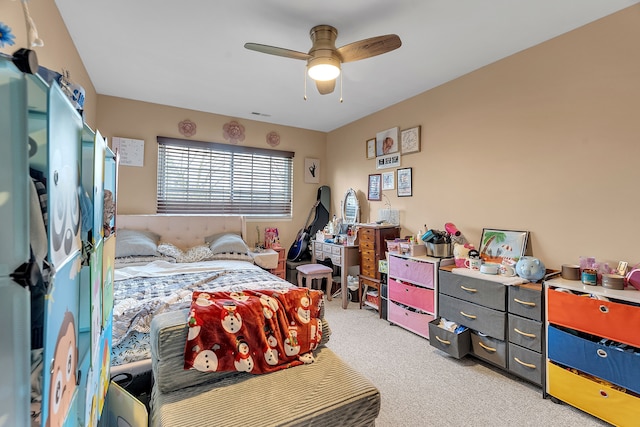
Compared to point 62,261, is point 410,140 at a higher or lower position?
higher

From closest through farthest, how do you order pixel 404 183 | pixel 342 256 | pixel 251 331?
pixel 251 331
pixel 404 183
pixel 342 256

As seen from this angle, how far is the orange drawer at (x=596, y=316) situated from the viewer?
1.72 m

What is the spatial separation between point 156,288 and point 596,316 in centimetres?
309

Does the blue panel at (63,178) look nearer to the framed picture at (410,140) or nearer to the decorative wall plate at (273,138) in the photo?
the framed picture at (410,140)

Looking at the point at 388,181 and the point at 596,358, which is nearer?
the point at 596,358

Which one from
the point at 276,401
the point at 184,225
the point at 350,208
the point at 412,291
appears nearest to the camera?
the point at 276,401

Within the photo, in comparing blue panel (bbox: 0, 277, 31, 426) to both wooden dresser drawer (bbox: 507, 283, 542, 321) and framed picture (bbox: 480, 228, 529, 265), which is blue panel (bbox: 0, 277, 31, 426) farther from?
framed picture (bbox: 480, 228, 529, 265)

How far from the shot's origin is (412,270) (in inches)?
123

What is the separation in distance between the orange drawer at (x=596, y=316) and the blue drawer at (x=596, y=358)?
7 cm

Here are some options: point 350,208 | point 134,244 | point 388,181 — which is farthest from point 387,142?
point 134,244

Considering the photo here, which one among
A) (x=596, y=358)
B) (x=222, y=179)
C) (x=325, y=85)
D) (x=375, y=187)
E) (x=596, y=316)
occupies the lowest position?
(x=596, y=358)

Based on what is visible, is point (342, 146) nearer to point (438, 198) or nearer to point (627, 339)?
point (438, 198)

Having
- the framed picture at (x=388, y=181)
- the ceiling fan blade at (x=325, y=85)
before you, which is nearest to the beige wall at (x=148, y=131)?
the framed picture at (x=388, y=181)

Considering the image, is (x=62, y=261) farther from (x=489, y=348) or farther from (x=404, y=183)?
(x=404, y=183)
